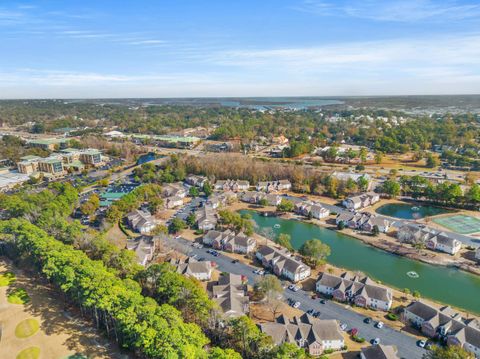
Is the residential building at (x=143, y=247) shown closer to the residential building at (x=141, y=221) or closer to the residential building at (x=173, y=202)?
the residential building at (x=141, y=221)

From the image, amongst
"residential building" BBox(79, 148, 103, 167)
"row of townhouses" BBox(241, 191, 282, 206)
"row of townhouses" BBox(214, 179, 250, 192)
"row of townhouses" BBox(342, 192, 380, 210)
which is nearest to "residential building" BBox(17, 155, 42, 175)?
"residential building" BBox(79, 148, 103, 167)

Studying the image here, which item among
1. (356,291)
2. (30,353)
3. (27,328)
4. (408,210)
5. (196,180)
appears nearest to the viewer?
(30,353)

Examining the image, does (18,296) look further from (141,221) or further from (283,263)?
(283,263)

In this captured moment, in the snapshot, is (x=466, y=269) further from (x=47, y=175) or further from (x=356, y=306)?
(x=47, y=175)

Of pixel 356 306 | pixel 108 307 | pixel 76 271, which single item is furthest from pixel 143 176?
pixel 356 306

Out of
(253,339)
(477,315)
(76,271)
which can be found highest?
(76,271)

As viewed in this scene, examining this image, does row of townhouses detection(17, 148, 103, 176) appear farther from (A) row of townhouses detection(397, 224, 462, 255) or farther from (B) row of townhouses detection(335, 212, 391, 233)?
(A) row of townhouses detection(397, 224, 462, 255)

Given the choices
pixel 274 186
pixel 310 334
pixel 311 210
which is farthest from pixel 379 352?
pixel 274 186
